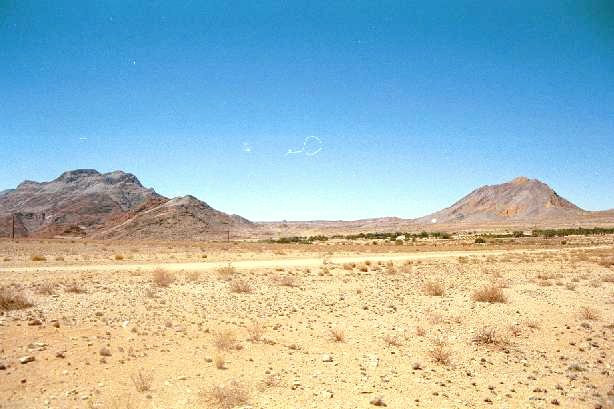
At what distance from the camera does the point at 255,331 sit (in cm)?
1152

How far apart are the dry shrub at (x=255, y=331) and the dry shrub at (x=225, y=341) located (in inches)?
17.3

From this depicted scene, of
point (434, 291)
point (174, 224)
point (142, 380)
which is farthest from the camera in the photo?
point (174, 224)

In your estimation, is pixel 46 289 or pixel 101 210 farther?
pixel 101 210

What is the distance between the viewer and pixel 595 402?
8.12 meters

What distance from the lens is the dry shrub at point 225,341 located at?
10508 mm

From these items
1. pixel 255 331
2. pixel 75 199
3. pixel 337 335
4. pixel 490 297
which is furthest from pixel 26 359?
pixel 75 199

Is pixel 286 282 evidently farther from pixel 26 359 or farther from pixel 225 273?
pixel 26 359

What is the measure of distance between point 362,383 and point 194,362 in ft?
11.7

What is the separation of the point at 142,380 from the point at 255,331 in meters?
3.57

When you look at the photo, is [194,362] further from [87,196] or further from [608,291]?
[87,196]

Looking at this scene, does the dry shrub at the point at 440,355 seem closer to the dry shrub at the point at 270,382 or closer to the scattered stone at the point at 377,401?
the scattered stone at the point at 377,401

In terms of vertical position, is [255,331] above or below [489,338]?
above

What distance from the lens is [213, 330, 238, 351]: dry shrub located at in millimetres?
10508

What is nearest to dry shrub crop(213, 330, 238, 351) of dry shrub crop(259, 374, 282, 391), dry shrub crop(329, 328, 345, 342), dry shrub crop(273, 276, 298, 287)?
dry shrub crop(259, 374, 282, 391)
